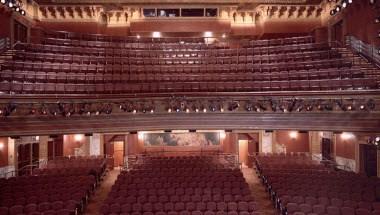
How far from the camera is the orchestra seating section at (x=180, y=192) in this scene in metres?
7.21

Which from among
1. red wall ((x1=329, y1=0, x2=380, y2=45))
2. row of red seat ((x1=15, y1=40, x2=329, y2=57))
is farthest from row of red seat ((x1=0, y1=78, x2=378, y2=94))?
row of red seat ((x1=15, y1=40, x2=329, y2=57))

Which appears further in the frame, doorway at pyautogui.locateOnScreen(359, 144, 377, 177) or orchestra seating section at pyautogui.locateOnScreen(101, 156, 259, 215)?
doorway at pyautogui.locateOnScreen(359, 144, 377, 177)

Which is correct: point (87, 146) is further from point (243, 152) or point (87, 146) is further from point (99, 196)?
point (243, 152)

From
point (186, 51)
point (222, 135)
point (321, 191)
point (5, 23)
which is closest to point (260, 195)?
point (321, 191)

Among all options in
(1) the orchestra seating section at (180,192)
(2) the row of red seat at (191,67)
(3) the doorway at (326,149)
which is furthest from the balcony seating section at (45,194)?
(3) the doorway at (326,149)

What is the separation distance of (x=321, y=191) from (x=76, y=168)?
625 cm

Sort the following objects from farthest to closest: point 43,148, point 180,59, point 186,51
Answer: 1. point 186,51
2. point 180,59
3. point 43,148

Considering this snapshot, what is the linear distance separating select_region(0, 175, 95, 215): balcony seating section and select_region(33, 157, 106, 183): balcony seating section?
2.35ft

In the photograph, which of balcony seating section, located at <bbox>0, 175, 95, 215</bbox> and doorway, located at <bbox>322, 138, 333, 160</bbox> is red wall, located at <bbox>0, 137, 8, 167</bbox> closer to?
balcony seating section, located at <bbox>0, 175, 95, 215</bbox>

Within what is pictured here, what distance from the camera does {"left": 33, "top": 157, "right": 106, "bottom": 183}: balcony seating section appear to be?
9.63 meters

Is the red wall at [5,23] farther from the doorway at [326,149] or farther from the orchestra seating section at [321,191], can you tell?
the doorway at [326,149]

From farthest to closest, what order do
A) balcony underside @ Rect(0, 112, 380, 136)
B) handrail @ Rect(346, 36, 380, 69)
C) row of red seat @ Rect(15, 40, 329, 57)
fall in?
row of red seat @ Rect(15, 40, 329, 57) < handrail @ Rect(346, 36, 380, 69) < balcony underside @ Rect(0, 112, 380, 136)

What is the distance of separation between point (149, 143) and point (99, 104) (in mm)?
4299

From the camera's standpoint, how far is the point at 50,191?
7.89 meters
